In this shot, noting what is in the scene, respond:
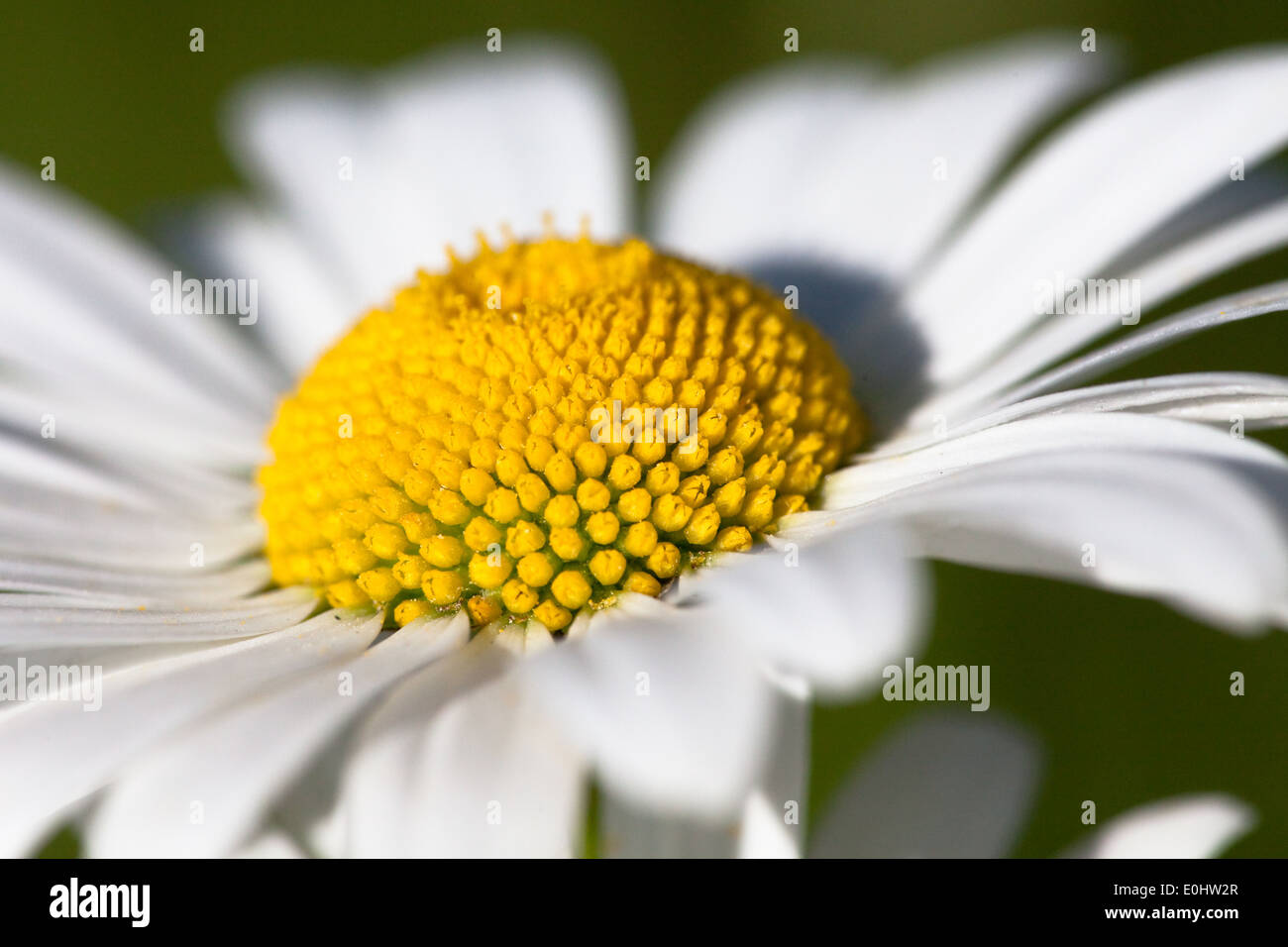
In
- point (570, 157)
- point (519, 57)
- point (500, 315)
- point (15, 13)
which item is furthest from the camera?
point (15, 13)

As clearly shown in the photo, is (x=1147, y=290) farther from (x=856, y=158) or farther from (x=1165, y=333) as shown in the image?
(x=856, y=158)

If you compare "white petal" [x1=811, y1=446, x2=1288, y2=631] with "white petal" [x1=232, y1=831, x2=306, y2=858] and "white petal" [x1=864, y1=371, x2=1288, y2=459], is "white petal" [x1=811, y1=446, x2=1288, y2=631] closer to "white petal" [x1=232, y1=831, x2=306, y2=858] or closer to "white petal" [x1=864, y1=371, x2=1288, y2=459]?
"white petal" [x1=864, y1=371, x2=1288, y2=459]

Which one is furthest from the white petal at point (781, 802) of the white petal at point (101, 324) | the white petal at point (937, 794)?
the white petal at point (101, 324)

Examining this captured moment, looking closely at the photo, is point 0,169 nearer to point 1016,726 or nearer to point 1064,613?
point 1016,726

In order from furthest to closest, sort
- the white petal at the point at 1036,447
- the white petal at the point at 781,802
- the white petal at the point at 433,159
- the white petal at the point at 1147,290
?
the white petal at the point at 433,159, the white petal at the point at 1147,290, the white petal at the point at 781,802, the white petal at the point at 1036,447

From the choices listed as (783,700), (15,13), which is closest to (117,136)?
(15,13)

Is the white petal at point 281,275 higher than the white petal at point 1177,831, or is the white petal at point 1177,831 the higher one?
the white petal at point 281,275

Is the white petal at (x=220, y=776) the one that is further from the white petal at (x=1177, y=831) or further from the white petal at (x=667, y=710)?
the white petal at (x=1177, y=831)
